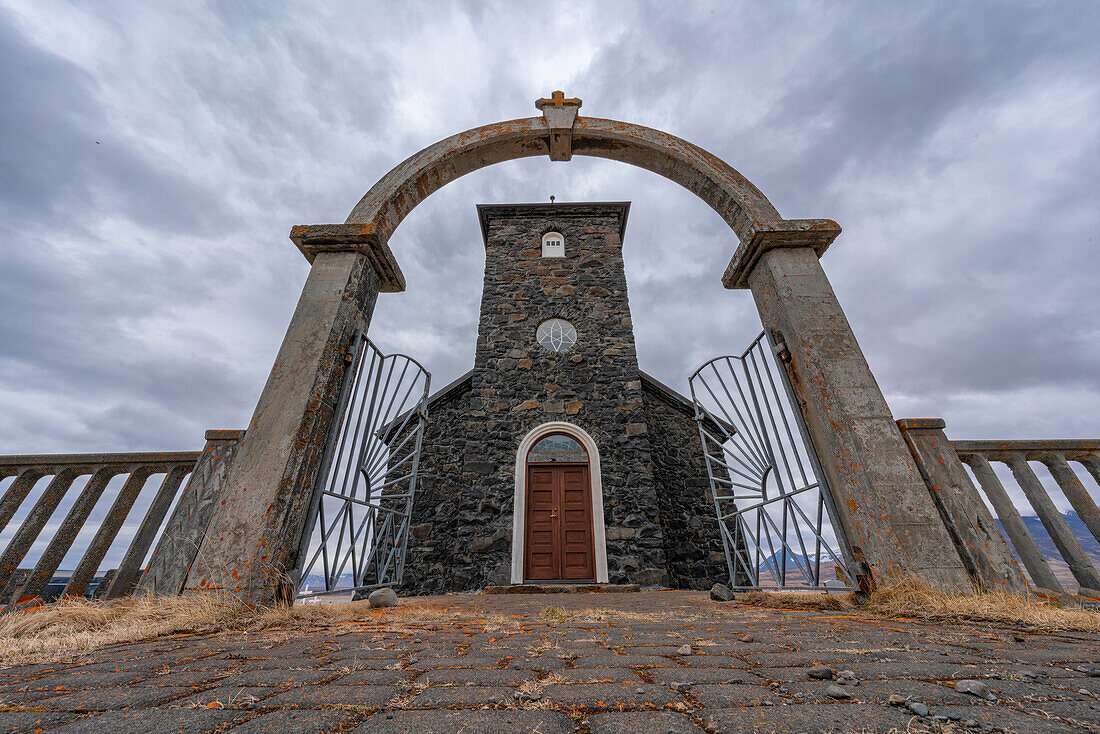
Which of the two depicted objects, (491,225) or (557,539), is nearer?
(557,539)

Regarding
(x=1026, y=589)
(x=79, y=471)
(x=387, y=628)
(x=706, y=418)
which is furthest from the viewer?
(x=706, y=418)

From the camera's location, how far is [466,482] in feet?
27.0

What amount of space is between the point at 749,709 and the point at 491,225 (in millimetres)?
11288

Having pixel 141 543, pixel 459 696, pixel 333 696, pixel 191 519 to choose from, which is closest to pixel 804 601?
pixel 459 696

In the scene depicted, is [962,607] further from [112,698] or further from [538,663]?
[112,698]

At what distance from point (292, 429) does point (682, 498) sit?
7722mm

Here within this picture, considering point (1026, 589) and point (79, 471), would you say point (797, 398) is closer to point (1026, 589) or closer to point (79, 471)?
point (1026, 589)

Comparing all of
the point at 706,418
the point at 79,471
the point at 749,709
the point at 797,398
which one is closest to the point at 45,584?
the point at 79,471

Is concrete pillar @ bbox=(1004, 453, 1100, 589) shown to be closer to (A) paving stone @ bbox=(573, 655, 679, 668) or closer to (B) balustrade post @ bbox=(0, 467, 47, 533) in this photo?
(A) paving stone @ bbox=(573, 655, 679, 668)

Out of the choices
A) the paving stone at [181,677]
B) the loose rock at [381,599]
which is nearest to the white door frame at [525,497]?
the loose rock at [381,599]

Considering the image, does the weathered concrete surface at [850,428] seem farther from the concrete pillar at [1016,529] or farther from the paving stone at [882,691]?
the paving stone at [882,691]

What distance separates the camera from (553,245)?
35.6ft

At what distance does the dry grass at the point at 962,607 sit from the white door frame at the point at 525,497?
207 inches

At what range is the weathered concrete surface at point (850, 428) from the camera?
2408 millimetres
